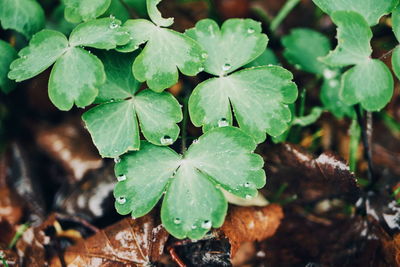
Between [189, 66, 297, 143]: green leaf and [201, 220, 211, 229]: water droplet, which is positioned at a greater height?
[189, 66, 297, 143]: green leaf

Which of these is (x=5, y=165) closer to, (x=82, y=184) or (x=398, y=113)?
(x=82, y=184)

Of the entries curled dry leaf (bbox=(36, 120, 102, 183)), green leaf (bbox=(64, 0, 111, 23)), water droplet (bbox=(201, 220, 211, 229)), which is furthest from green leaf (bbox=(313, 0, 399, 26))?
curled dry leaf (bbox=(36, 120, 102, 183))

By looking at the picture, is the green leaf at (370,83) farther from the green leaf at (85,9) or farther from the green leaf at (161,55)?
the green leaf at (85,9)

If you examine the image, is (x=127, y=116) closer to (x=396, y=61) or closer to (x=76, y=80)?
(x=76, y=80)

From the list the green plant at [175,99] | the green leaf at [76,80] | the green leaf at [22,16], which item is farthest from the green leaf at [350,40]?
the green leaf at [22,16]

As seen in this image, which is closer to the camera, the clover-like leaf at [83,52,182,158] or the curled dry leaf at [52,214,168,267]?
the clover-like leaf at [83,52,182,158]

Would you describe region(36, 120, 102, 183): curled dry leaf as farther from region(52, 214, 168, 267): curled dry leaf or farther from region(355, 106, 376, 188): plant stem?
region(355, 106, 376, 188): plant stem
